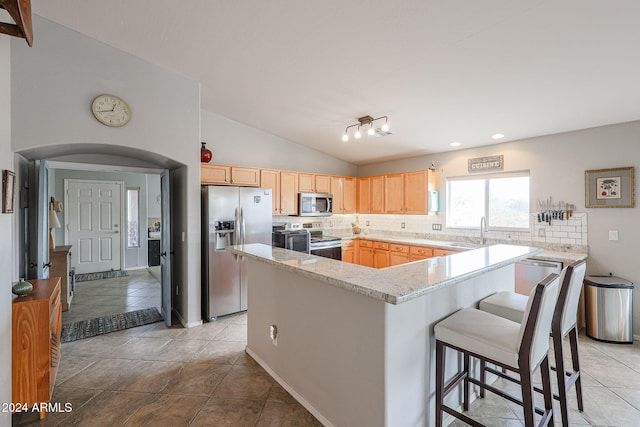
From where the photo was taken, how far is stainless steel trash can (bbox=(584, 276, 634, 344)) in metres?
3.10

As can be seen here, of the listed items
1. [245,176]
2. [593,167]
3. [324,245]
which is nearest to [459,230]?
[593,167]

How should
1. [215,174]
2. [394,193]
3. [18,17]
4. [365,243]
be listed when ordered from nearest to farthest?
[18,17] → [215,174] → [394,193] → [365,243]

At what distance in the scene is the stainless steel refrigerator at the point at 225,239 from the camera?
3.78 m

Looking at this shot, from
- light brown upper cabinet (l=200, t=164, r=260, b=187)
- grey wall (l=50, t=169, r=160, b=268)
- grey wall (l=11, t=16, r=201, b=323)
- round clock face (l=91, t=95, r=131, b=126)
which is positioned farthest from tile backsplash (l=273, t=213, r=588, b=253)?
grey wall (l=50, t=169, r=160, b=268)

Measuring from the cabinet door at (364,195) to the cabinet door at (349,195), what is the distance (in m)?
0.10

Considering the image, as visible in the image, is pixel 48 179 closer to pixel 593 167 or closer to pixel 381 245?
pixel 381 245

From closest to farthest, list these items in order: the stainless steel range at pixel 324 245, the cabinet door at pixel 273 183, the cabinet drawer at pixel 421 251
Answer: the cabinet drawer at pixel 421 251, the cabinet door at pixel 273 183, the stainless steel range at pixel 324 245

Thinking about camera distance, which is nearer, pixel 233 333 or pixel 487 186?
pixel 233 333

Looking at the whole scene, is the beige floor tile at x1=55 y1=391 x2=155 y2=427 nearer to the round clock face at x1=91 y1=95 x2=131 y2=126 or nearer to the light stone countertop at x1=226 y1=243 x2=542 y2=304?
the light stone countertop at x1=226 y1=243 x2=542 y2=304

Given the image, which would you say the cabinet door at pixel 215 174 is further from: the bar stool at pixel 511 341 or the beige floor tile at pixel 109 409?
the bar stool at pixel 511 341

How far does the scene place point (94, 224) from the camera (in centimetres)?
635

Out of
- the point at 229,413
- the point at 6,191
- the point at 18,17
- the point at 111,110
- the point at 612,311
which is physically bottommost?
the point at 229,413

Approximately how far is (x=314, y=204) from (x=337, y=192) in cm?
70

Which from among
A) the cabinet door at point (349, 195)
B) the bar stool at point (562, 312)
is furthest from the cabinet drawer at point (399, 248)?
the bar stool at point (562, 312)
